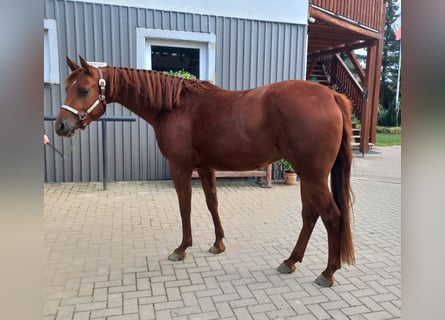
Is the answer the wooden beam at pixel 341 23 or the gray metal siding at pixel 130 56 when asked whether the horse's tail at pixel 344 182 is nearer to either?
the gray metal siding at pixel 130 56

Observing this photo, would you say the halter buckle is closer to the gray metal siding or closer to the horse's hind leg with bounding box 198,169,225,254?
the horse's hind leg with bounding box 198,169,225,254

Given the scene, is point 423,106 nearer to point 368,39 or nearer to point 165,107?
point 165,107

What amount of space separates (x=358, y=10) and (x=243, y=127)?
6902mm

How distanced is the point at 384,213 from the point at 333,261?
2.46 meters

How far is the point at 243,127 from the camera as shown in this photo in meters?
2.58

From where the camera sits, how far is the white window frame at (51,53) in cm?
514

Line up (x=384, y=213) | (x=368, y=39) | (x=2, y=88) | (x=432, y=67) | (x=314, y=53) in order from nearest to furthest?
(x=2, y=88) → (x=432, y=67) → (x=384, y=213) → (x=368, y=39) → (x=314, y=53)

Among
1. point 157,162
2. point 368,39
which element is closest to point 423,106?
point 157,162

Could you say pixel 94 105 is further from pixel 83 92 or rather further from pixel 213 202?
pixel 213 202

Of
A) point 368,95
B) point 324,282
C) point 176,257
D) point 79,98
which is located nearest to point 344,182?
point 324,282

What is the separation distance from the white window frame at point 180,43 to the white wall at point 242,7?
396mm

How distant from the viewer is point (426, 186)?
1.97ft

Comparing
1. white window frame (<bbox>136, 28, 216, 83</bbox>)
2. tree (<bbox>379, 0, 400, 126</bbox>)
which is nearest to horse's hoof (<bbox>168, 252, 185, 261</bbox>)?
white window frame (<bbox>136, 28, 216, 83</bbox>)

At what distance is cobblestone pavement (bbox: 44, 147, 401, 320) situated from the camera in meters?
2.18
